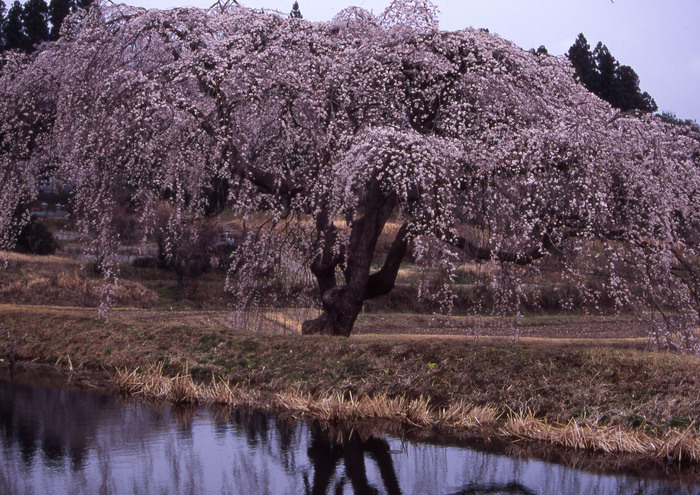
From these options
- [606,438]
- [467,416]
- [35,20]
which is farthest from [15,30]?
[606,438]

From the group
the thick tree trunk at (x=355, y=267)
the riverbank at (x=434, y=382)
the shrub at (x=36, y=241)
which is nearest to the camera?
the riverbank at (x=434, y=382)

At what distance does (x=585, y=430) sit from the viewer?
31.4 ft

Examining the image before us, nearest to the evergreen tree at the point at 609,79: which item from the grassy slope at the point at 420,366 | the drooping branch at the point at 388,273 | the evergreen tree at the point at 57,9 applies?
the evergreen tree at the point at 57,9

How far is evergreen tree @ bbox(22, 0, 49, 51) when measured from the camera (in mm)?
42969

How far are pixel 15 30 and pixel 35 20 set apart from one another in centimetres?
125

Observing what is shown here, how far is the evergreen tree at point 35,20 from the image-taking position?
42969mm

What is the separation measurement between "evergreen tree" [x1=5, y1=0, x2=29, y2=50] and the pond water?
3726 cm

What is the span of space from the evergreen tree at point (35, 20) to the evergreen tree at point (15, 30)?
0.33 meters

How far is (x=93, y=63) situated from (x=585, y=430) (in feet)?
34.4

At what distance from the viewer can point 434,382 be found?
11.3 m

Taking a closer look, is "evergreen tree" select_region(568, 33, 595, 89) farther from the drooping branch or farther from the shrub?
the drooping branch

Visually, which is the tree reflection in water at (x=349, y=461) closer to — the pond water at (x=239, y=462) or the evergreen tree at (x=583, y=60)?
the pond water at (x=239, y=462)

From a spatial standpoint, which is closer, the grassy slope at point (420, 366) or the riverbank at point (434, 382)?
the riverbank at point (434, 382)

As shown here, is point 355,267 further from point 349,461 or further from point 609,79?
point 609,79
